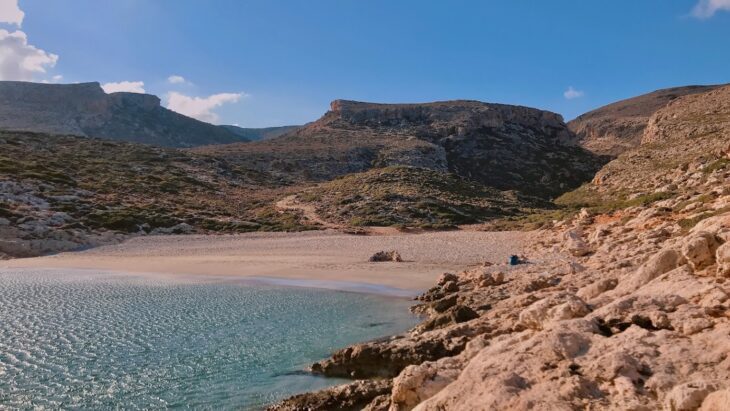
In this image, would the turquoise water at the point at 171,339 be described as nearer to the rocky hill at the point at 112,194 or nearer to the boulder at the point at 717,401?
the boulder at the point at 717,401

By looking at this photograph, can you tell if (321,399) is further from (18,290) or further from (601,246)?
(18,290)

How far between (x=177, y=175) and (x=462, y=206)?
39.1 metres

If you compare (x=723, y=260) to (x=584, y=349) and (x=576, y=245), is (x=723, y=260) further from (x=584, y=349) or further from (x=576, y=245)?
(x=576, y=245)

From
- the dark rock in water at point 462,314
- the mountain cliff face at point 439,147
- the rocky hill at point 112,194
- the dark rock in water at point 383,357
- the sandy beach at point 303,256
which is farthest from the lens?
the mountain cliff face at point 439,147

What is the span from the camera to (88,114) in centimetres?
15800

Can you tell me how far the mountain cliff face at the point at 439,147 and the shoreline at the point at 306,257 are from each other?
44206mm

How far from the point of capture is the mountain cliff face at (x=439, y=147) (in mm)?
92562

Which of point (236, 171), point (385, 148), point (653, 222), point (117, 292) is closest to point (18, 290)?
point (117, 292)

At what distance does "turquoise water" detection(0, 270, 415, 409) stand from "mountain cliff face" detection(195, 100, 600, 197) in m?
63.7

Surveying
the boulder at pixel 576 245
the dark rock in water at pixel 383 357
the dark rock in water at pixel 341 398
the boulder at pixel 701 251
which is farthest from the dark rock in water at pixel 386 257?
the boulder at pixel 701 251

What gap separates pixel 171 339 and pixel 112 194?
47.2 metres

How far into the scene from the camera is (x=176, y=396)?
38.8 feet

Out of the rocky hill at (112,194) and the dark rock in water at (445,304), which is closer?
the dark rock in water at (445,304)

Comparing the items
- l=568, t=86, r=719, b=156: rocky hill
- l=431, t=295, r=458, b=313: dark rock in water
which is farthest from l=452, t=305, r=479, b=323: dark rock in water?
l=568, t=86, r=719, b=156: rocky hill
